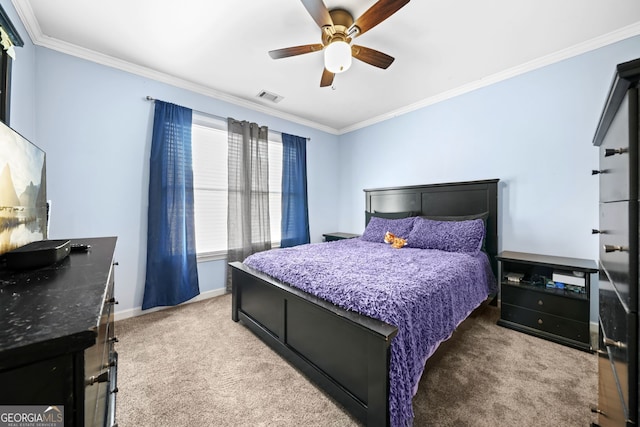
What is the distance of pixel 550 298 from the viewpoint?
2.15m

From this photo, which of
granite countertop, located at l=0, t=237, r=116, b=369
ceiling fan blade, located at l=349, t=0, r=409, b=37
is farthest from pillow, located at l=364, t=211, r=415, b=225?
granite countertop, located at l=0, t=237, r=116, b=369

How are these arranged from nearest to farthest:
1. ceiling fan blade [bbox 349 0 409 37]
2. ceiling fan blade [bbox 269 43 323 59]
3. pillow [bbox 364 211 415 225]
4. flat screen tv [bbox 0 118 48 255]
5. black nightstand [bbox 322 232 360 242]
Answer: flat screen tv [bbox 0 118 48 255] < ceiling fan blade [bbox 349 0 409 37] < ceiling fan blade [bbox 269 43 323 59] < pillow [bbox 364 211 415 225] < black nightstand [bbox 322 232 360 242]

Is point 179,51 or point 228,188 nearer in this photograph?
point 179,51

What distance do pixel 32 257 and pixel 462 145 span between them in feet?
12.4

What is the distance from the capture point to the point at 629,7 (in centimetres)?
183

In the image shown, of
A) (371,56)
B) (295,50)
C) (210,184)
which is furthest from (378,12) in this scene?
(210,184)

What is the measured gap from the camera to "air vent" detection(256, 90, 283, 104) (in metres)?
3.18

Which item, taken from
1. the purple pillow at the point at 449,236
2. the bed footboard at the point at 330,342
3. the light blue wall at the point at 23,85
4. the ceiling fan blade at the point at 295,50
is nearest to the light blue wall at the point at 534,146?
the purple pillow at the point at 449,236

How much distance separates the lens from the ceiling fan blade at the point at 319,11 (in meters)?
1.52

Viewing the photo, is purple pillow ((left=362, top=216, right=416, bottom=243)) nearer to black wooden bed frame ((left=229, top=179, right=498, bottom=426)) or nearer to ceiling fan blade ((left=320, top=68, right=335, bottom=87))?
black wooden bed frame ((left=229, top=179, right=498, bottom=426))

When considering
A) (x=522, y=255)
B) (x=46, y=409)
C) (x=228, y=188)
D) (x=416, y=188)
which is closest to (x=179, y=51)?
(x=228, y=188)

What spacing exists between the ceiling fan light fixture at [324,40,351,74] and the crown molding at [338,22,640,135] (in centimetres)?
192

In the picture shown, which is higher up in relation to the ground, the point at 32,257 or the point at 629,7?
the point at 629,7

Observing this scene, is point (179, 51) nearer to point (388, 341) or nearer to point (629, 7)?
point (388, 341)
